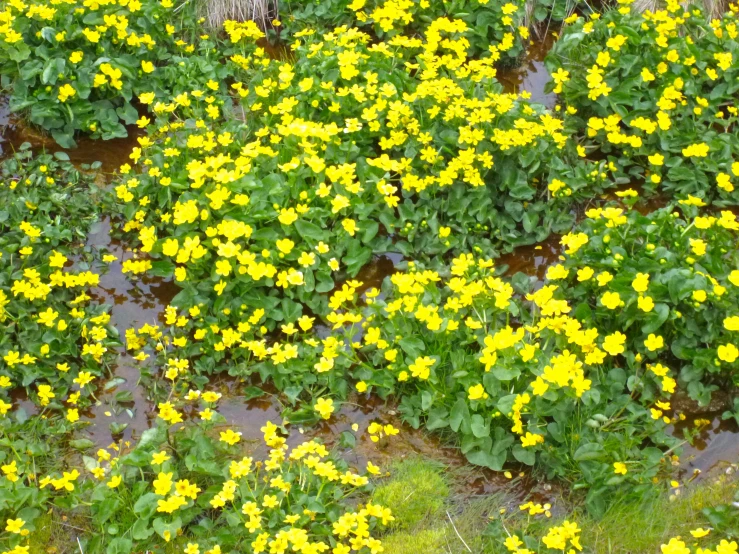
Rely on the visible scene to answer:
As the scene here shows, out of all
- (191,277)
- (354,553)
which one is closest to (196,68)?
(191,277)

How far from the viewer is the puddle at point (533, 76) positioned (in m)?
5.83

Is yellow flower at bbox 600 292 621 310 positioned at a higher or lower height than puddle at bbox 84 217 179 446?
higher

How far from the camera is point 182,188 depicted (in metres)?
4.74

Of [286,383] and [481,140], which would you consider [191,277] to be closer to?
[286,383]

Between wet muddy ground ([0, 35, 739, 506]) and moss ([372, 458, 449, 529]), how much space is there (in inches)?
4.0

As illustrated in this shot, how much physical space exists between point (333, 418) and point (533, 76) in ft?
10.6

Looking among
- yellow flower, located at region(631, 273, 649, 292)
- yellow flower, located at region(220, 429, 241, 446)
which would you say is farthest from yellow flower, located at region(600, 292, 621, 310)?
yellow flower, located at region(220, 429, 241, 446)

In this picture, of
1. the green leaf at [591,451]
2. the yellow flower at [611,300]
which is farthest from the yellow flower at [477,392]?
the yellow flower at [611,300]

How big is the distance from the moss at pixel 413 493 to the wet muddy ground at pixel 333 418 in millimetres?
102

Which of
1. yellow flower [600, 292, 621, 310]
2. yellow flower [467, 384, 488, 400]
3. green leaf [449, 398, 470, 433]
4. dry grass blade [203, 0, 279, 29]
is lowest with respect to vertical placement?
green leaf [449, 398, 470, 433]

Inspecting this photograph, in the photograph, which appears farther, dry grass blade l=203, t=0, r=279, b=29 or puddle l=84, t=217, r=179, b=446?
dry grass blade l=203, t=0, r=279, b=29

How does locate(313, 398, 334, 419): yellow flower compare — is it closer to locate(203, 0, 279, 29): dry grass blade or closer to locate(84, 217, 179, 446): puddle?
locate(84, 217, 179, 446): puddle

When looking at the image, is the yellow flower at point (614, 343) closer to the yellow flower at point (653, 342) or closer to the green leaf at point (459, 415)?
the yellow flower at point (653, 342)

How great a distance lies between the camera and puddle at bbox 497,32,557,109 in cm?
583
